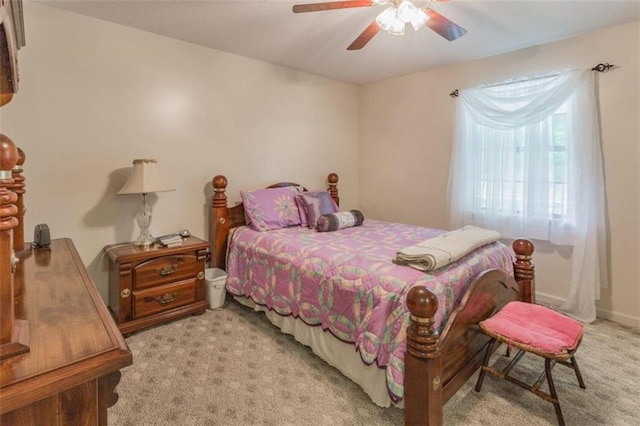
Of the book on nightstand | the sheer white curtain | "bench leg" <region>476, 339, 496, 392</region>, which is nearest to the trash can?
the book on nightstand

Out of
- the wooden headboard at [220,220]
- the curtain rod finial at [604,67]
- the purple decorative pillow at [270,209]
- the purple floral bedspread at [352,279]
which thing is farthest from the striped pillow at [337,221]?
the curtain rod finial at [604,67]

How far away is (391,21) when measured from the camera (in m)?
1.98

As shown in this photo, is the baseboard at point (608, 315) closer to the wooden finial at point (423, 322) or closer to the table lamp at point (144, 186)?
the wooden finial at point (423, 322)

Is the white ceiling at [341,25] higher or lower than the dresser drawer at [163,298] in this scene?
higher

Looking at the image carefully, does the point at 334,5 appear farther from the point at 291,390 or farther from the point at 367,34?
the point at 291,390

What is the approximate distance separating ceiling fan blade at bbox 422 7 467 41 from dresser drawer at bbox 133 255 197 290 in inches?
96.1

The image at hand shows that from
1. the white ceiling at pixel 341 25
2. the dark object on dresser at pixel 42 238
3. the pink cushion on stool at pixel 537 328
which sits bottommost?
the pink cushion on stool at pixel 537 328

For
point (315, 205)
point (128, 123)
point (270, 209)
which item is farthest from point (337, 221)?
point (128, 123)

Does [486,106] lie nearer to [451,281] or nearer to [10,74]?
[451,281]

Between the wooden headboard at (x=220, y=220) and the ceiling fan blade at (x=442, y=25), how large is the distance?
2115mm

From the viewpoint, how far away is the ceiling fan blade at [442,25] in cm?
193

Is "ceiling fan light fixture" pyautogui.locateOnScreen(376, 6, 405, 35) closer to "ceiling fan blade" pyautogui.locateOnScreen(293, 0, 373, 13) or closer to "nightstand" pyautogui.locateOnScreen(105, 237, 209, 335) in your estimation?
"ceiling fan blade" pyautogui.locateOnScreen(293, 0, 373, 13)

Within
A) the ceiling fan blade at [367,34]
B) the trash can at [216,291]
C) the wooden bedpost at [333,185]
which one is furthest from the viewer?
the wooden bedpost at [333,185]

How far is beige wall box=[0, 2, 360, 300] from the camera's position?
7.76 ft
